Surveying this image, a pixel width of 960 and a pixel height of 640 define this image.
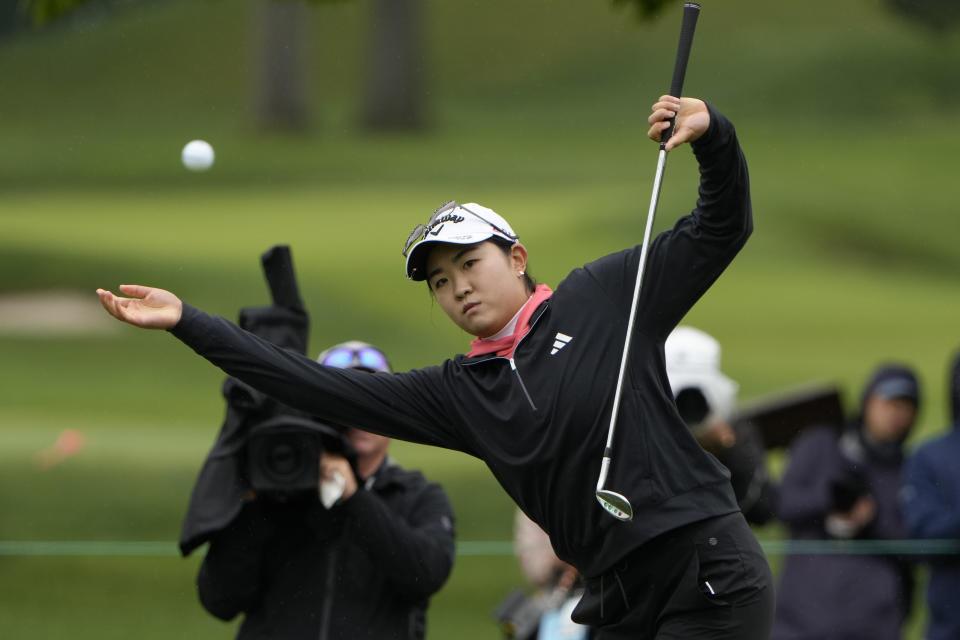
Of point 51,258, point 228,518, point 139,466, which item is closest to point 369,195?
point 51,258

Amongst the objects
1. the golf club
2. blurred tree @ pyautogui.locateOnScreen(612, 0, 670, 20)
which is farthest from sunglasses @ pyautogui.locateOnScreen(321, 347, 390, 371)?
blurred tree @ pyautogui.locateOnScreen(612, 0, 670, 20)

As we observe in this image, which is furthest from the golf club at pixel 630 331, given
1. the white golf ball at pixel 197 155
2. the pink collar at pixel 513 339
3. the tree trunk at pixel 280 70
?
the tree trunk at pixel 280 70

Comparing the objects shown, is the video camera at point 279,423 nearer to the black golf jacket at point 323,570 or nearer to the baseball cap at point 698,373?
the black golf jacket at point 323,570

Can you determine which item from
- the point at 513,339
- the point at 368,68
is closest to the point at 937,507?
the point at 513,339

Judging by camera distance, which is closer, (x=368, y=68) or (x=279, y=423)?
(x=279, y=423)

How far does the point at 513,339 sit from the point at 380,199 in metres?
19.0

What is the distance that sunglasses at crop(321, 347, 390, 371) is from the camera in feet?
15.3

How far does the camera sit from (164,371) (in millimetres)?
14930

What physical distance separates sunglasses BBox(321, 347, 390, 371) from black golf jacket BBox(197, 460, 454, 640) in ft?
1.39

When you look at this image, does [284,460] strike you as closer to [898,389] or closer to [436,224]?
[436,224]

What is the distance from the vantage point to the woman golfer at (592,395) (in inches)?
142

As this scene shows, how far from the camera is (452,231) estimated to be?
12.4 feet

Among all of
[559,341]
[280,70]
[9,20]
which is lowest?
[9,20]

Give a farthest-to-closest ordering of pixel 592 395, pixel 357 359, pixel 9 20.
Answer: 1. pixel 9 20
2. pixel 357 359
3. pixel 592 395
